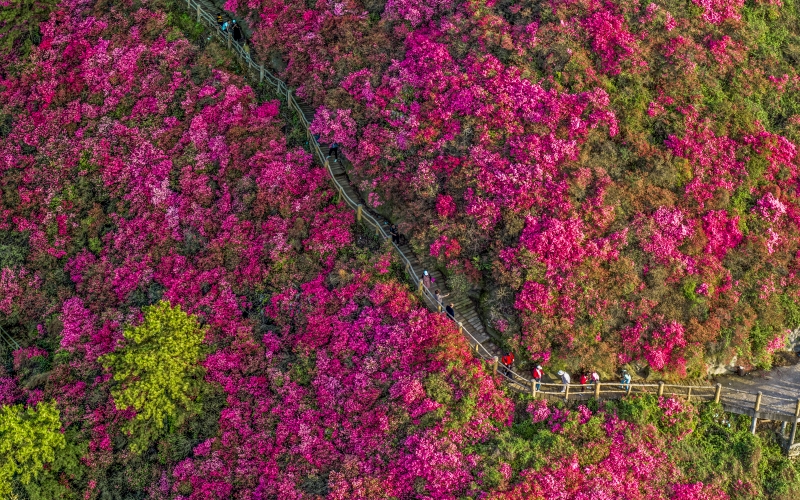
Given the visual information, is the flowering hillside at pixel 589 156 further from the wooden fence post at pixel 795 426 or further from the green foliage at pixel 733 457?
the wooden fence post at pixel 795 426

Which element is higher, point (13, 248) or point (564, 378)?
point (564, 378)

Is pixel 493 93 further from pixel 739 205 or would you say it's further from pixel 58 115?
pixel 58 115

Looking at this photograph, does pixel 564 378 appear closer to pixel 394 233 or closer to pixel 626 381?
pixel 626 381

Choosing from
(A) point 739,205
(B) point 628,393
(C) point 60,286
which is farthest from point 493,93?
(C) point 60,286

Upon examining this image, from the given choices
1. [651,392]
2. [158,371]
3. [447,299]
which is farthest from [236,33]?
[651,392]

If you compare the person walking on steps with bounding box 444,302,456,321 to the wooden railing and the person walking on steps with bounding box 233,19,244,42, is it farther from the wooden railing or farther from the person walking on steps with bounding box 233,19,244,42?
the person walking on steps with bounding box 233,19,244,42

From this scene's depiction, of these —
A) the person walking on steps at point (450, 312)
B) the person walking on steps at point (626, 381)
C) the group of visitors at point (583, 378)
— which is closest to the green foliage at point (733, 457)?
the person walking on steps at point (626, 381)
